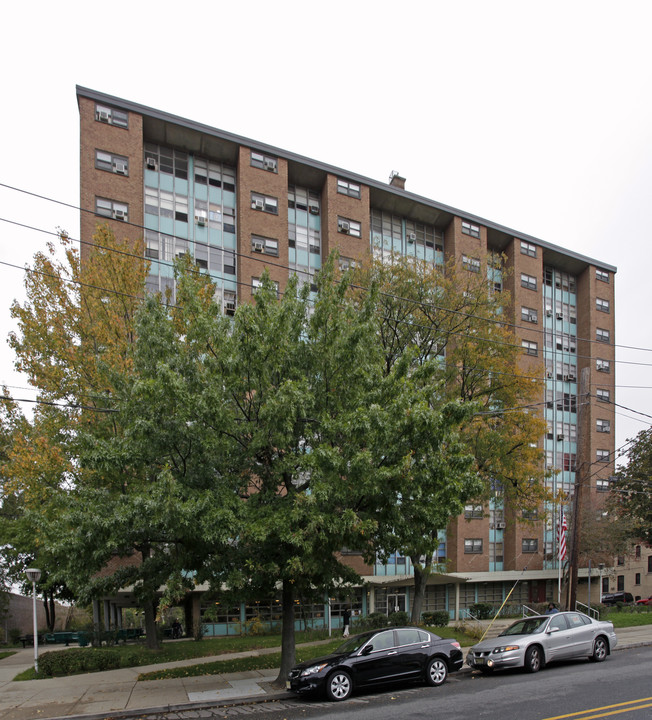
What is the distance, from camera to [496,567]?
136 feet

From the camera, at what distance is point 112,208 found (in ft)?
102

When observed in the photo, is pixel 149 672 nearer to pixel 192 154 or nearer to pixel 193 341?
pixel 193 341

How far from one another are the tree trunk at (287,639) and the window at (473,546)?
27255mm

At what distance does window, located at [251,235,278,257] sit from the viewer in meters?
35.1

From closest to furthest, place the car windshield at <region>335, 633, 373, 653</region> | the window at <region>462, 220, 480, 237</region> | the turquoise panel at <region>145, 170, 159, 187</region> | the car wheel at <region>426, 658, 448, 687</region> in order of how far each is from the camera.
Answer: the car windshield at <region>335, 633, 373, 653</region>
the car wheel at <region>426, 658, 448, 687</region>
the turquoise panel at <region>145, 170, 159, 187</region>
the window at <region>462, 220, 480, 237</region>

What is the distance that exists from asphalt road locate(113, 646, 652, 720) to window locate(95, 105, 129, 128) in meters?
28.6

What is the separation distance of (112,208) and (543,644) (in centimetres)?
2700

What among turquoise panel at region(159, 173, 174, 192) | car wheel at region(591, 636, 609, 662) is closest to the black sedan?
car wheel at region(591, 636, 609, 662)

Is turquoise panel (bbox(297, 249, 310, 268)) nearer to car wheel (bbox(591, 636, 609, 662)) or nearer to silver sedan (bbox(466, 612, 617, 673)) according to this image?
silver sedan (bbox(466, 612, 617, 673))

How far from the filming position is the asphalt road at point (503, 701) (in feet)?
33.6

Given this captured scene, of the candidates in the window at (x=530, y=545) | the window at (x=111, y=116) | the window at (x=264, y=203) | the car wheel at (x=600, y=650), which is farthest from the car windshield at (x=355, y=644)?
the window at (x=530, y=545)

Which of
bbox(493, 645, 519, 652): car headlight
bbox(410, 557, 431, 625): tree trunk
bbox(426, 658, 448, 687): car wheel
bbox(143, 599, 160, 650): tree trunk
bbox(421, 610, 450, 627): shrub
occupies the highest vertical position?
bbox(493, 645, 519, 652): car headlight

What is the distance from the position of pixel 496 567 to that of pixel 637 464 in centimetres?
1144

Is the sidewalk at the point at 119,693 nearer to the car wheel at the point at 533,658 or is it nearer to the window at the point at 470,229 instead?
the car wheel at the point at 533,658
